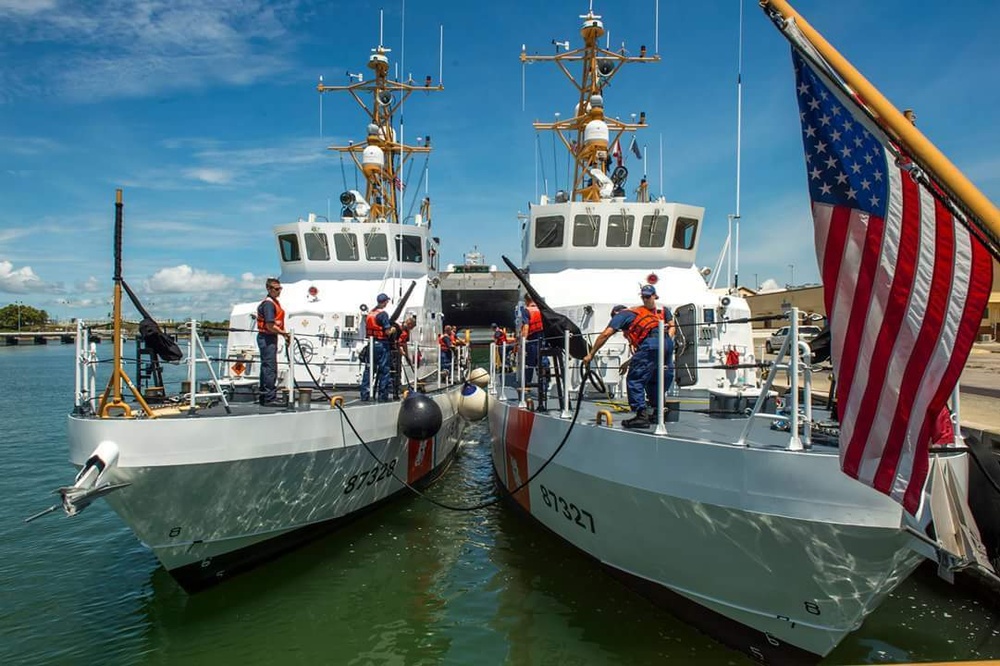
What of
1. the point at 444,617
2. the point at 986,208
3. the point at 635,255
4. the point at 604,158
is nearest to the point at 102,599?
the point at 444,617

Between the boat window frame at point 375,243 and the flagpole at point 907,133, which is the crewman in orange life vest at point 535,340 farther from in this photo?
the flagpole at point 907,133

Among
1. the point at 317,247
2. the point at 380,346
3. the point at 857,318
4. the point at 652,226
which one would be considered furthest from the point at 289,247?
the point at 857,318

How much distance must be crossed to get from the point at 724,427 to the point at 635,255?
231 inches

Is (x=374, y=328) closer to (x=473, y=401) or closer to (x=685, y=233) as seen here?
(x=473, y=401)

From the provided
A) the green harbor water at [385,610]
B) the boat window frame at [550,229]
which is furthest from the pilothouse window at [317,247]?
the green harbor water at [385,610]

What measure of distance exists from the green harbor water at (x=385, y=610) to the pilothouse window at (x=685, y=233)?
5.78 meters

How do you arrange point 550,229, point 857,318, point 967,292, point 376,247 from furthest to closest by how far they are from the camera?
point 376,247
point 550,229
point 857,318
point 967,292

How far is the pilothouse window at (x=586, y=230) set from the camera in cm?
1087

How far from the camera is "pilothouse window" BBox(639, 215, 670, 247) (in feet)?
35.6

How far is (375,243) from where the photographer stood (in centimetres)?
1196

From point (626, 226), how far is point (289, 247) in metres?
6.39

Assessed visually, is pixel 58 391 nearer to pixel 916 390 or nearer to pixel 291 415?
pixel 291 415

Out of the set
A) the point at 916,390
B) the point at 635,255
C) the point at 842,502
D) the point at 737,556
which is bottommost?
the point at 737,556

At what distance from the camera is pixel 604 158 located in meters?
13.0
